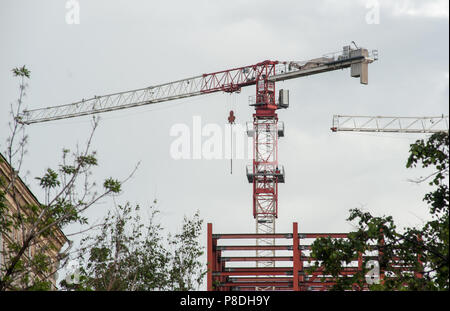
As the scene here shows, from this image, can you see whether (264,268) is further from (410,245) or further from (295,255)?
(410,245)

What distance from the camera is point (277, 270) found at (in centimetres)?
5941

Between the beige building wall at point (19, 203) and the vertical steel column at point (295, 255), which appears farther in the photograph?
the vertical steel column at point (295, 255)

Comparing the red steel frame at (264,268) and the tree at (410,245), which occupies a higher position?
the red steel frame at (264,268)

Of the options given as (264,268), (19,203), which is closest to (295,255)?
(264,268)

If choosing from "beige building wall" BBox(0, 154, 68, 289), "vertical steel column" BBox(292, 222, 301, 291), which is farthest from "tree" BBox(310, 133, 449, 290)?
"vertical steel column" BBox(292, 222, 301, 291)

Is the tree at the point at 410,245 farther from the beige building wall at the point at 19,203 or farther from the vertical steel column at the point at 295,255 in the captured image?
the vertical steel column at the point at 295,255

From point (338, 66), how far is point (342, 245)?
97.9m

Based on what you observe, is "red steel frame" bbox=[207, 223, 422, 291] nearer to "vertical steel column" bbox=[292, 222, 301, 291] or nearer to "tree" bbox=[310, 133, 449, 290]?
"vertical steel column" bbox=[292, 222, 301, 291]

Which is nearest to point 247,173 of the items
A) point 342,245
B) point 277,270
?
point 277,270

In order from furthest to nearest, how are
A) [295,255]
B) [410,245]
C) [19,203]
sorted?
[295,255] → [19,203] → [410,245]

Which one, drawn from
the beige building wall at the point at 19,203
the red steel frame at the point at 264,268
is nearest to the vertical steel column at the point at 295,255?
the red steel frame at the point at 264,268

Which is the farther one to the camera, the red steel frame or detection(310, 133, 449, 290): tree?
the red steel frame

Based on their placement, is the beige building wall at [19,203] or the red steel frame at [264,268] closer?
the beige building wall at [19,203]
